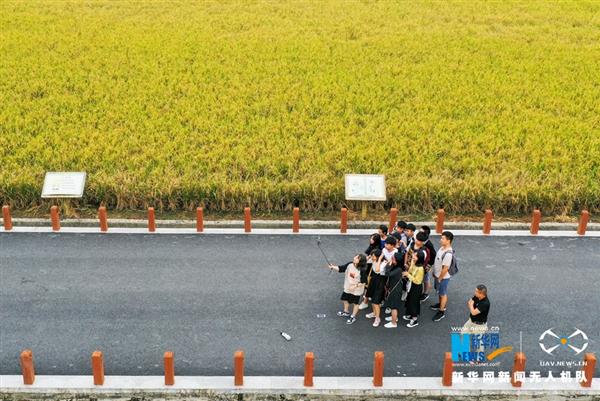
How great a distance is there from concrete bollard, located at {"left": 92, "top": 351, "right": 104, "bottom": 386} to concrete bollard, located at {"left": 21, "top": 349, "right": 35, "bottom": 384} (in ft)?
2.61

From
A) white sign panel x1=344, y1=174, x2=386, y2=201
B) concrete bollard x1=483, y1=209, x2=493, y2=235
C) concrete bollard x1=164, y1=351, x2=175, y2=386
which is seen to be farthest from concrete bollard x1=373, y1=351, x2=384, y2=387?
concrete bollard x1=483, y1=209, x2=493, y2=235

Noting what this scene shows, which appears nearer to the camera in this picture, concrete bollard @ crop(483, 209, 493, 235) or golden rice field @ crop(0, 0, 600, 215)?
concrete bollard @ crop(483, 209, 493, 235)

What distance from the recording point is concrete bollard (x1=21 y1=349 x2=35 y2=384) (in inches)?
368

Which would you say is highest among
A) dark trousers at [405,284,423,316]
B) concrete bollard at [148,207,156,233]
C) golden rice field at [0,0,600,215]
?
golden rice field at [0,0,600,215]

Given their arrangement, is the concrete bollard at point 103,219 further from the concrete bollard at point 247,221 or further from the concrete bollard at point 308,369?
the concrete bollard at point 308,369

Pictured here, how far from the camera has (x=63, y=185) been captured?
1456 centimetres

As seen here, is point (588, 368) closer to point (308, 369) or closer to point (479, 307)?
point (479, 307)

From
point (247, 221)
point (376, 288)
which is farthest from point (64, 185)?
point (376, 288)

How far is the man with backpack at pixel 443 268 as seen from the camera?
10.8 m

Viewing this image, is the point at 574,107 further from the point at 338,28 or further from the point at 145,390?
the point at 145,390

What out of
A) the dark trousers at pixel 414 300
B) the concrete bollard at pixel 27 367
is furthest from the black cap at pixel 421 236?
the concrete bollard at pixel 27 367

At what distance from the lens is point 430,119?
19625 mm

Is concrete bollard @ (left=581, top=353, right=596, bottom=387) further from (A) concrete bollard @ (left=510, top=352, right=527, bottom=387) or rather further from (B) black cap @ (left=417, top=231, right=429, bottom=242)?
(B) black cap @ (left=417, top=231, right=429, bottom=242)

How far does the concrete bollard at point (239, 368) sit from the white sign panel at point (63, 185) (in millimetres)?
6375
